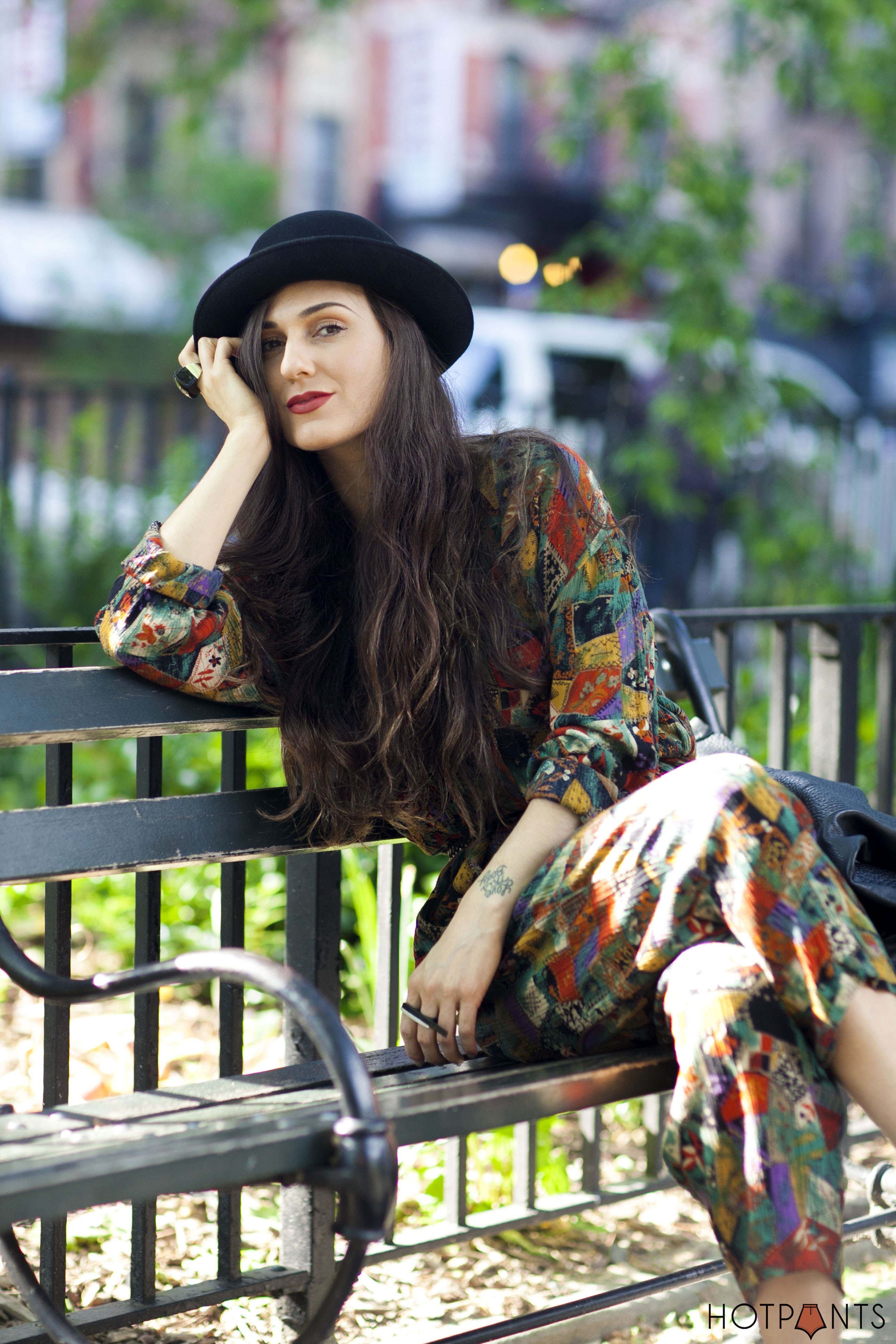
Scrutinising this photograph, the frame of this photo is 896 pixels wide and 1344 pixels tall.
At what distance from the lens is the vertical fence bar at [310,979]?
2.32 m

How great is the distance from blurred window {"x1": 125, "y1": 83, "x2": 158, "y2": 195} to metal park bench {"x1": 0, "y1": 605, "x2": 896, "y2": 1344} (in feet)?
27.5

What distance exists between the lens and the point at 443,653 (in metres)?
2.19

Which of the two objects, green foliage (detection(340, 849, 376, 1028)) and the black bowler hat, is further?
green foliage (detection(340, 849, 376, 1028))

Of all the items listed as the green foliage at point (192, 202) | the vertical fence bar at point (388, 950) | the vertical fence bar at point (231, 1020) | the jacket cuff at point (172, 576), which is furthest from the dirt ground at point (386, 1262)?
the green foliage at point (192, 202)

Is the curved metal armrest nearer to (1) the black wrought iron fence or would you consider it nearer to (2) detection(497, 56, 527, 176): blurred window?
(1) the black wrought iron fence

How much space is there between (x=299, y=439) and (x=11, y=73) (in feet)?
30.8

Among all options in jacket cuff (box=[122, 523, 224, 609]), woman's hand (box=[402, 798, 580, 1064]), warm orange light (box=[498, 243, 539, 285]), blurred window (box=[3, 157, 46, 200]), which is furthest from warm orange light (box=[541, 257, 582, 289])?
blurred window (box=[3, 157, 46, 200])

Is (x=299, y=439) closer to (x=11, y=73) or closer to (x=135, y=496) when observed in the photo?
(x=135, y=496)

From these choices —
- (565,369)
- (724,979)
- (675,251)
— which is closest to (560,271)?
(675,251)

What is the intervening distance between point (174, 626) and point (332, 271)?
2.01ft

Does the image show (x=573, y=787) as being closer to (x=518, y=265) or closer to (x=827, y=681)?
(x=827, y=681)

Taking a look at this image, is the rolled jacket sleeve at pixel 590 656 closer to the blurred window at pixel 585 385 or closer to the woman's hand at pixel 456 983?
the woman's hand at pixel 456 983

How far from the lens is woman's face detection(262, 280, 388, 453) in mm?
2240

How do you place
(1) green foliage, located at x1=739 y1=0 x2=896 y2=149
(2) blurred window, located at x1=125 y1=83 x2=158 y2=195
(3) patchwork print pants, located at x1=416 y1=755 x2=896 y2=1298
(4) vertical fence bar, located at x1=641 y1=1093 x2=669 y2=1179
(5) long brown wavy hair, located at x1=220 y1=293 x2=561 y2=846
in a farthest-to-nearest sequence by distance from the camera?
(2) blurred window, located at x1=125 y1=83 x2=158 y2=195 → (1) green foliage, located at x1=739 y1=0 x2=896 y2=149 → (4) vertical fence bar, located at x1=641 y1=1093 x2=669 y2=1179 → (5) long brown wavy hair, located at x1=220 y1=293 x2=561 y2=846 → (3) patchwork print pants, located at x1=416 y1=755 x2=896 y2=1298
